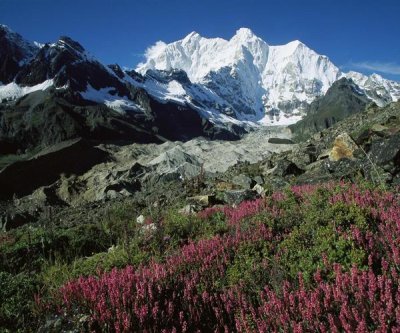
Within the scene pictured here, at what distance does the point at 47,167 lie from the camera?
77.4 metres

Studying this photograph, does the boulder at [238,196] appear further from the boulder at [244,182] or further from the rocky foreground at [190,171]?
the boulder at [244,182]

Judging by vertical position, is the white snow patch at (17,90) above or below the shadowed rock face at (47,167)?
above

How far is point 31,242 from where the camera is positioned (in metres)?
11.0

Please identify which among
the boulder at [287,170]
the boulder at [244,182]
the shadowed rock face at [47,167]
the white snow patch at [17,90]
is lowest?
the boulder at [244,182]

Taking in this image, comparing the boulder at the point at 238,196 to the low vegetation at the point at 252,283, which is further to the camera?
the boulder at the point at 238,196

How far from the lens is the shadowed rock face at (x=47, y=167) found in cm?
7031

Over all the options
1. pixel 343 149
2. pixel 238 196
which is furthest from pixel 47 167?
pixel 343 149

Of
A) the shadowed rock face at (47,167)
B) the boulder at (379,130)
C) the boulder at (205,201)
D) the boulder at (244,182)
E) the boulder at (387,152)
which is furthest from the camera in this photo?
the shadowed rock face at (47,167)

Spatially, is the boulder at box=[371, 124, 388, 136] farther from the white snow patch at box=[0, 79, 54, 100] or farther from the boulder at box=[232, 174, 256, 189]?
the white snow patch at box=[0, 79, 54, 100]

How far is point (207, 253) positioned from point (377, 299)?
2970 millimetres

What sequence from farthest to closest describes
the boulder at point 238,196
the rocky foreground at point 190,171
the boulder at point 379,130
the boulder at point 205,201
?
1. the boulder at point 379,130
2. the boulder at point 205,201
3. the rocky foreground at point 190,171
4. the boulder at point 238,196

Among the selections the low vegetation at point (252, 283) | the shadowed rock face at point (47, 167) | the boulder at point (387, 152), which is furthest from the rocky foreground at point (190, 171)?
the low vegetation at point (252, 283)

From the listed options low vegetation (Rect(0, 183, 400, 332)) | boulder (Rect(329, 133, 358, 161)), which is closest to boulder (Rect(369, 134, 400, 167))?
low vegetation (Rect(0, 183, 400, 332))

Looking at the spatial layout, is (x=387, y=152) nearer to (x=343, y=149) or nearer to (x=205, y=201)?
(x=343, y=149)
